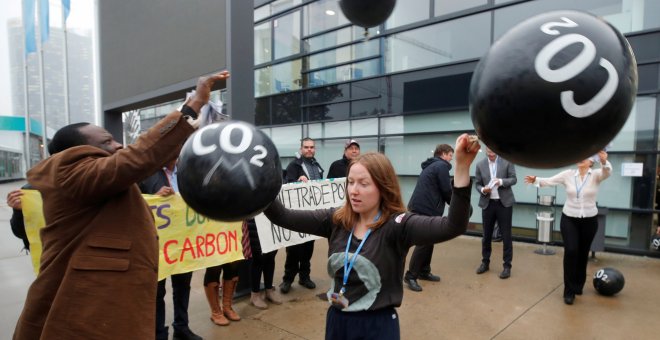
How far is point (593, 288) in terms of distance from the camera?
520 cm

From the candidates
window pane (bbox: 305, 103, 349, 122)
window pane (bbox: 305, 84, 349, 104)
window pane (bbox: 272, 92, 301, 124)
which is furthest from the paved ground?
window pane (bbox: 272, 92, 301, 124)

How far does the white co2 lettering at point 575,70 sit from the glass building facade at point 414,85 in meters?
4.90

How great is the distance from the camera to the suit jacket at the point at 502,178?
580 centimetres

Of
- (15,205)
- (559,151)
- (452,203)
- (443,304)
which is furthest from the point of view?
(443,304)

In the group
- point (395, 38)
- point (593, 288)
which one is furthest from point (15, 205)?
point (395, 38)

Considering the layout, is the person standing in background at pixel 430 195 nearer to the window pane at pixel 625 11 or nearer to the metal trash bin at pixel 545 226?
the metal trash bin at pixel 545 226

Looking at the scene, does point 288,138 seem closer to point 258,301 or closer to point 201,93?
point 258,301

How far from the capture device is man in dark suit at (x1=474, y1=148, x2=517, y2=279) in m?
5.72

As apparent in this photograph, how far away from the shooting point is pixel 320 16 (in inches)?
460

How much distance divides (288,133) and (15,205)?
975 cm

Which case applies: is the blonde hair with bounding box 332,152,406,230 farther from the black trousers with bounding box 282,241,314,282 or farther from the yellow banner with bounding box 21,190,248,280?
the black trousers with bounding box 282,241,314,282

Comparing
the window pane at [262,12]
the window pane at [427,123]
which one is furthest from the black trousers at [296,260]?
the window pane at [262,12]

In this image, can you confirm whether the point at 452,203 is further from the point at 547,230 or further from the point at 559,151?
the point at 547,230

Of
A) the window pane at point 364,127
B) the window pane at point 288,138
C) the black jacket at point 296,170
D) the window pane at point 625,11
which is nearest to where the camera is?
the black jacket at point 296,170
